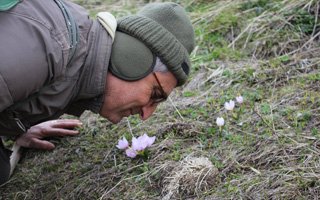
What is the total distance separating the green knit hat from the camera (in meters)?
2.24

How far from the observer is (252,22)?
3984mm

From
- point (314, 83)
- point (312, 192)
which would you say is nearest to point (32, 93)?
point (312, 192)

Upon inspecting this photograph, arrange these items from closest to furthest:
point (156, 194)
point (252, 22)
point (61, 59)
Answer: point (61, 59)
point (156, 194)
point (252, 22)

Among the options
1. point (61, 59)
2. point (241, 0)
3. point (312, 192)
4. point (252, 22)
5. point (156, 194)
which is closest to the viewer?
point (61, 59)

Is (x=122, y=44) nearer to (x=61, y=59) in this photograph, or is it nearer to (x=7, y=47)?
(x=61, y=59)

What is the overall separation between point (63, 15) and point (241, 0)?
8.05 feet

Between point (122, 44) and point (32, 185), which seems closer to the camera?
point (122, 44)

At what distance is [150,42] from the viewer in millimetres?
2248

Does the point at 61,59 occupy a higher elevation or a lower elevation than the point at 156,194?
higher

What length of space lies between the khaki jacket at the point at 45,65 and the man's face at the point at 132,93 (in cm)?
4

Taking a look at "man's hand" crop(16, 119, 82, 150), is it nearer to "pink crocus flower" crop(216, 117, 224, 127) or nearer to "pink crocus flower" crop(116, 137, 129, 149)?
"pink crocus flower" crop(116, 137, 129, 149)

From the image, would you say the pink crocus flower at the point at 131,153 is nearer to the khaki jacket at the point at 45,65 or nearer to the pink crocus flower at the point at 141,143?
the pink crocus flower at the point at 141,143

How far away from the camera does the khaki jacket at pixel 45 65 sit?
192 cm

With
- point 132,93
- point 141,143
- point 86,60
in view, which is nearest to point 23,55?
point 86,60
